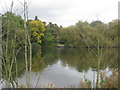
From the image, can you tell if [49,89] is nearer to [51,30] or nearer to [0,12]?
[0,12]

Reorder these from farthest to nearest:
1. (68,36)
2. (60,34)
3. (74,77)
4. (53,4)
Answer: (60,34) < (68,36) < (74,77) < (53,4)

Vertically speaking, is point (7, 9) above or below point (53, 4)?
below

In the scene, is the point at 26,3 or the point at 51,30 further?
the point at 51,30

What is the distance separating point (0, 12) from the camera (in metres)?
2.29

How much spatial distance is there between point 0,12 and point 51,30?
842 inches

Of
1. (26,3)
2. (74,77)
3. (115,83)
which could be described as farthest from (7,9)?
(74,77)

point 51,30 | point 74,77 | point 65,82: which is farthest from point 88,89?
point 51,30

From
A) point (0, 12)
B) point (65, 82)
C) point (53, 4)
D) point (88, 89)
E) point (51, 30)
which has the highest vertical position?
point (51, 30)

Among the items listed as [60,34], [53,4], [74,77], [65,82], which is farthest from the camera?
[60,34]

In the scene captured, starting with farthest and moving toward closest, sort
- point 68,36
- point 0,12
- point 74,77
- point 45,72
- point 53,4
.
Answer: point 68,36
point 45,72
point 74,77
point 53,4
point 0,12

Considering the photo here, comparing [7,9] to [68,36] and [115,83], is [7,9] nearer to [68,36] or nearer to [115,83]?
[115,83]

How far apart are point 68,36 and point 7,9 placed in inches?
824

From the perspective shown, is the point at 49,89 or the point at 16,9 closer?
the point at 16,9

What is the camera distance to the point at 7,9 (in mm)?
2127
